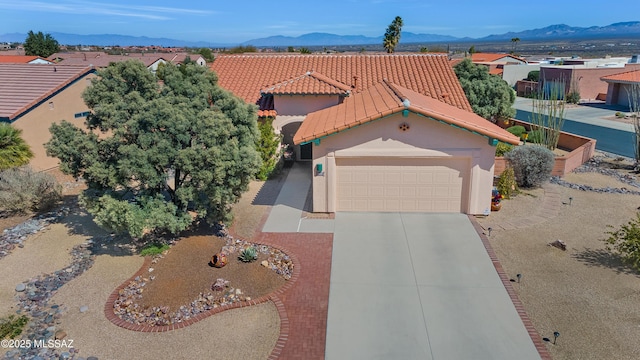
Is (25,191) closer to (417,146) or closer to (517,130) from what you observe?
(417,146)

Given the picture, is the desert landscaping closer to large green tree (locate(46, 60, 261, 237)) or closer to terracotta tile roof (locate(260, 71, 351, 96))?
large green tree (locate(46, 60, 261, 237))

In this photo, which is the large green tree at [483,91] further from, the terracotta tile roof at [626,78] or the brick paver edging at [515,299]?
the terracotta tile roof at [626,78]

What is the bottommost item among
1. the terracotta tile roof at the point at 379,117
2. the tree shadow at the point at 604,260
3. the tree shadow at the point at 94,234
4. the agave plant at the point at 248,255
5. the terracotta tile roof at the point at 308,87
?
the tree shadow at the point at 604,260

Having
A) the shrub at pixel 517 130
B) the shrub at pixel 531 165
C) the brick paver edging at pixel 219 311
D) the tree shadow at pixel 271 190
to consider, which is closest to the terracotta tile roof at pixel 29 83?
the tree shadow at pixel 271 190

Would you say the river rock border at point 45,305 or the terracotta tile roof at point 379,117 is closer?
the river rock border at point 45,305

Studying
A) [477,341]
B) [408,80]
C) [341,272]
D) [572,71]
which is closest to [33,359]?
[341,272]

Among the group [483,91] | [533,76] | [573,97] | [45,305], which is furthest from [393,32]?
[45,305]
